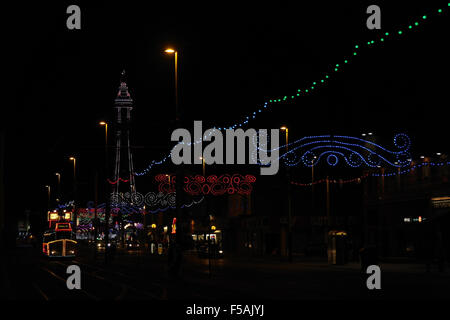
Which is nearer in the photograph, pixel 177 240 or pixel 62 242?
pixel 177 240

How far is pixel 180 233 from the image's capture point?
34281mm

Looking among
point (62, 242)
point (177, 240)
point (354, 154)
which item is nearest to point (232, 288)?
point (177, 240)

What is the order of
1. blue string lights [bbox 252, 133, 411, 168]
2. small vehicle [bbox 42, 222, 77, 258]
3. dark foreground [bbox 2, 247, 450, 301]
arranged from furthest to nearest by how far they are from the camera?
small vehicle [bbox 42, 222, 77, 258] < blue string lights [bbox 252, 133, 411, 168] < dark foreground [bbox 2, 247, 450, 301]

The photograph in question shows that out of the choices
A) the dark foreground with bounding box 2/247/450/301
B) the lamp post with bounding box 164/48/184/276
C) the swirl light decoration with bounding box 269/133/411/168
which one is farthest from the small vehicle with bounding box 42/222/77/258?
the lamp post with bounding box 164/48/184/276

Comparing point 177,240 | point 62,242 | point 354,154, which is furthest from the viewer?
point 62,242

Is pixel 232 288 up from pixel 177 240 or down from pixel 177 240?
down

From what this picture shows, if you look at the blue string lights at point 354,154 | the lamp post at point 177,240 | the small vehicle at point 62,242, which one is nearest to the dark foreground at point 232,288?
the lamp post at point 177,240

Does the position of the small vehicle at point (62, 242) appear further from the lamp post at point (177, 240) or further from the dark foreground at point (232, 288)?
the lamp post at point (177, 240)

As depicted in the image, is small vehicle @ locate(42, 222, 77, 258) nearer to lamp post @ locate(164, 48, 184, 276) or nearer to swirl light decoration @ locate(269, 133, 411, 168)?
swirl light decoration @ locate(269, 133, 411, 168)

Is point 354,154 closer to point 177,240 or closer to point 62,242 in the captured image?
point 177,240
